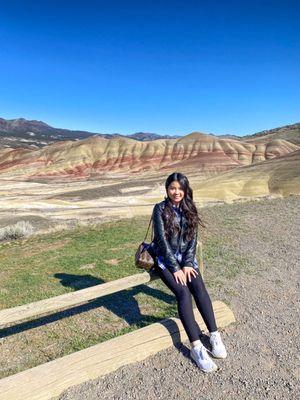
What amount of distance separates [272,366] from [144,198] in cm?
4745

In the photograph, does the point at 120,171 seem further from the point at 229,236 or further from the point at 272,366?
the point at 272,366

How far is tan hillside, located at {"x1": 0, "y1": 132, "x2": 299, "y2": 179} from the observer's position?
9900 cm

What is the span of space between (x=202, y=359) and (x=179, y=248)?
1.72 metres

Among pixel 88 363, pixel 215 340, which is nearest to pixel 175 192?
pixel 215 340

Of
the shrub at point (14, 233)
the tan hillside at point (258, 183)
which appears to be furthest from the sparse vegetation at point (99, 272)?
the tan hillside at point (258, 183)

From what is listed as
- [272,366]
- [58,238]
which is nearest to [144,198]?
[58,238]

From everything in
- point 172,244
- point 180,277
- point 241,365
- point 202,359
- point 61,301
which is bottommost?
point 241,365

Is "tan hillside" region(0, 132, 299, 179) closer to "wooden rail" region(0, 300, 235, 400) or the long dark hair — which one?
the long dark hair

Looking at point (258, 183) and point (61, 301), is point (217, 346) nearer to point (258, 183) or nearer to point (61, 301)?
point (61, 301)

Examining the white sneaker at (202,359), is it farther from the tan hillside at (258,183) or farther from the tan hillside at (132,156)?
the tan hillside at (132,156)

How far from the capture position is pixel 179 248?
646 centimetres

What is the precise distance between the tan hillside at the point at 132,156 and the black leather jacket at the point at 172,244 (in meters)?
85.1

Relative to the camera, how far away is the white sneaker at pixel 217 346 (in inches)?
218

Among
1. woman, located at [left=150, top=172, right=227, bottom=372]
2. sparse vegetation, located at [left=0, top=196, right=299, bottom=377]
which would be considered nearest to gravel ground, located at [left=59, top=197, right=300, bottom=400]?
woman, located at [left=150, top=172, right=227, bottom=372]
